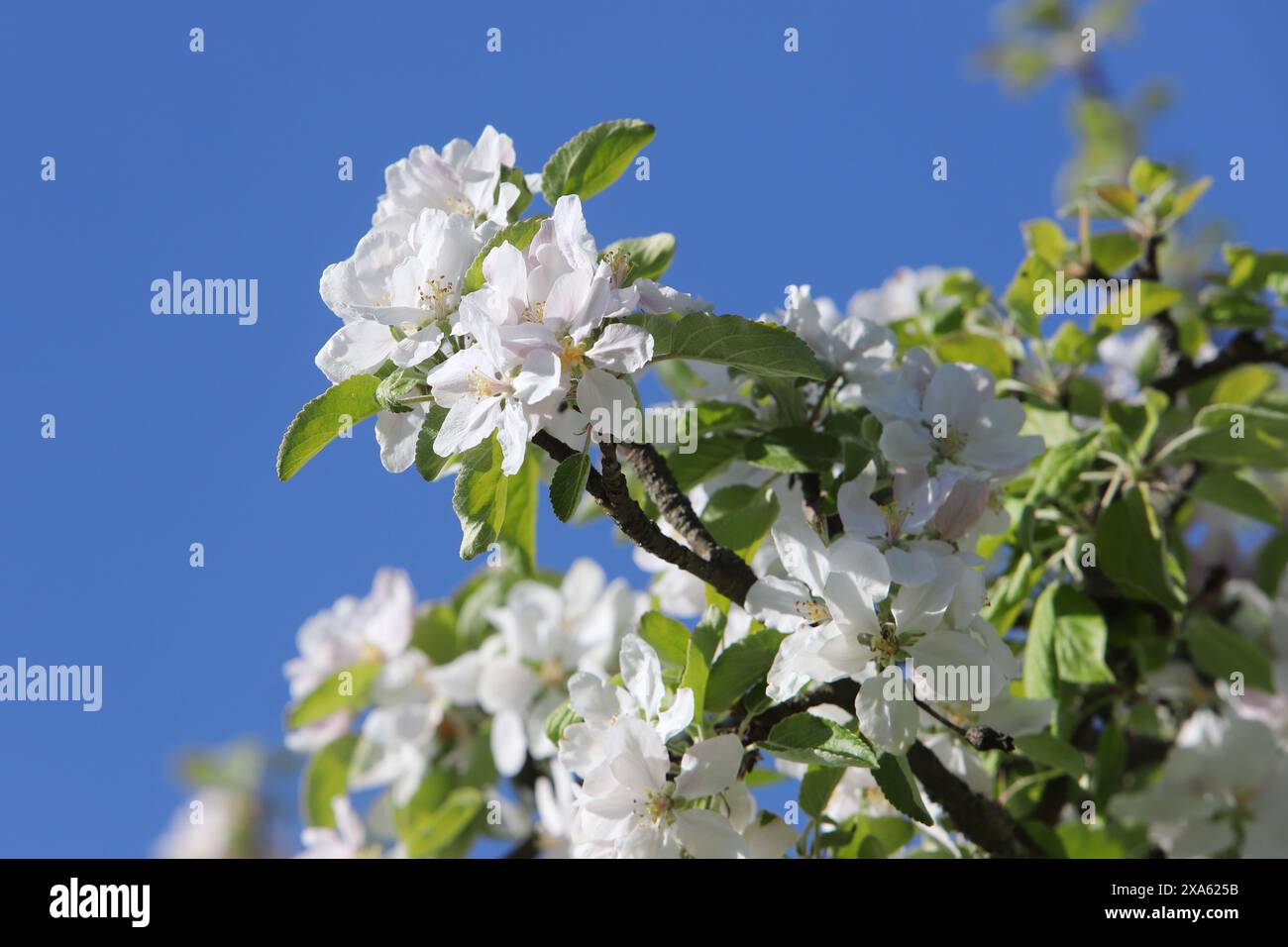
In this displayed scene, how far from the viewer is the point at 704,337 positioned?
3.78ft

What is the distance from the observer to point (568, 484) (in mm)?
1119

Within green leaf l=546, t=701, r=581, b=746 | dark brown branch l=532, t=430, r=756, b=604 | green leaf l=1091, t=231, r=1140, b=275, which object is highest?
green leaf l=1091, t=231, r=1140, b=275

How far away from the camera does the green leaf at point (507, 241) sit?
1157mm

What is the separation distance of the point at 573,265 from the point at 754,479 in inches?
17.7

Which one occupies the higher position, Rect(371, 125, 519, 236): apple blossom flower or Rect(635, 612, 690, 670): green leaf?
Rect(371, 125, 519, 236): apple blossom flower

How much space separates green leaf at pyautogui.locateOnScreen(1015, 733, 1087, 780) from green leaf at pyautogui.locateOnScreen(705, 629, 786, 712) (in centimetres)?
42

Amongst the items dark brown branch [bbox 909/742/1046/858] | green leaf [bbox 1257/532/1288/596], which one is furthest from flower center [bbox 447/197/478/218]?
green leaf [bbox 1257/532/1288/596]

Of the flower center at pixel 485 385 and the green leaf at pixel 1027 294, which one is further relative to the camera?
the green leaf at pixel 1027 294

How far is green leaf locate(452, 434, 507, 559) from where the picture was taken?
3.82 ft

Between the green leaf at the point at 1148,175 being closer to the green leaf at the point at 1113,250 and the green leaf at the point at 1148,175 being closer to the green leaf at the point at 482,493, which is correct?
the green leaf at the point at 1113,250

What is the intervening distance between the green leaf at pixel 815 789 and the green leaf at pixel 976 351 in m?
0.65

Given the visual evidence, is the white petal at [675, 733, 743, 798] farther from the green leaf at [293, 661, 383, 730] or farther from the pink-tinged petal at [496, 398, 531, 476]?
the green leaf at [293, 661, 383, 730]

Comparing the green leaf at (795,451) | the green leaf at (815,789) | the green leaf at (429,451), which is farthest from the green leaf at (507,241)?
the green leaf at (815,789)

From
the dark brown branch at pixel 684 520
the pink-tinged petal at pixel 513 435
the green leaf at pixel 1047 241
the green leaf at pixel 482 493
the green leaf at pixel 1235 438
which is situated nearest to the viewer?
the pink-tinged petal at pixel 513 435
